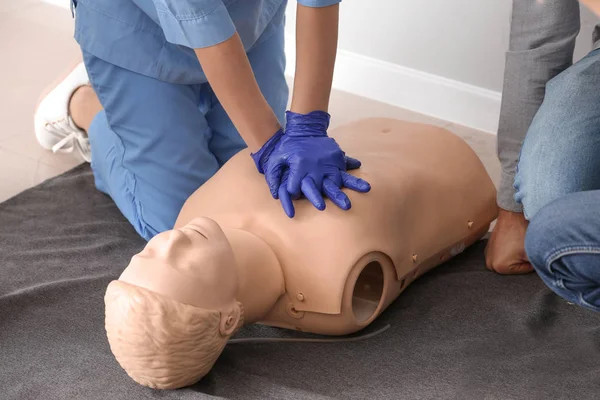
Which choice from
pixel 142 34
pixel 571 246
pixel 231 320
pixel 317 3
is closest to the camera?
pixel 571 246

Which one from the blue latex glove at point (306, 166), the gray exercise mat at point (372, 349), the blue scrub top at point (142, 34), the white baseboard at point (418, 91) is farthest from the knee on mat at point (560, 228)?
the white baseboard at point (418, 91)

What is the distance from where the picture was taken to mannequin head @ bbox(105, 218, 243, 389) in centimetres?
126

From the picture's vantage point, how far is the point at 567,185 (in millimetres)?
1436

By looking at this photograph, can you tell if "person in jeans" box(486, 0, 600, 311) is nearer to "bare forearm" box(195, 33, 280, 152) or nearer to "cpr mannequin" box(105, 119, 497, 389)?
"cpr mannequin" box(105, 119, 497, 389)

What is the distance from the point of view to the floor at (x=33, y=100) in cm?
248

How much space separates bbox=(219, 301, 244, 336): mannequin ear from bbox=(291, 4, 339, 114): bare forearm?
497 millimetres

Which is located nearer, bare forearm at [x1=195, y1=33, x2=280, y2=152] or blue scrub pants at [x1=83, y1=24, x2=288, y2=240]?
bare forearm at [x1=195, y1=33, x2=280, y2=152]

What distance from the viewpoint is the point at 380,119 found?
198 centimetres

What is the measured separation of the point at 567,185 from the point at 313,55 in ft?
1.98

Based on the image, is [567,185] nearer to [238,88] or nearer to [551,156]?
[551,156]

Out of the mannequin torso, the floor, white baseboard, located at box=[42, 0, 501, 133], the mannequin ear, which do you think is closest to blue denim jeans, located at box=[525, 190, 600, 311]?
the mannequin torso

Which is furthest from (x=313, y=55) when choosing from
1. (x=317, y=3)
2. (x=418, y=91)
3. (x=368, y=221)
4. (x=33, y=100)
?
(x=33, y=100)

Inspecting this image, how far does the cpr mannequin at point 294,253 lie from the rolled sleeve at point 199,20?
303 mm

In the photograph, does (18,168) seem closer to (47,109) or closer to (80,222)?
(47,109)
